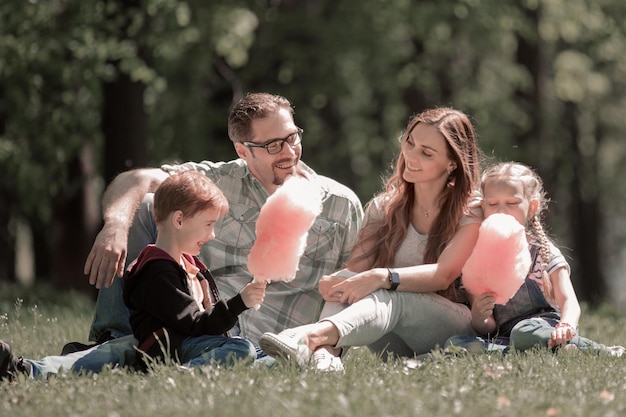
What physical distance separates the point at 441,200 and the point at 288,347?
4.80 ft

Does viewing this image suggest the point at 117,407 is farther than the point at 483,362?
No

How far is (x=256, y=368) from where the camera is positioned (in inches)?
165

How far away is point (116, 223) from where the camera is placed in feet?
16.7

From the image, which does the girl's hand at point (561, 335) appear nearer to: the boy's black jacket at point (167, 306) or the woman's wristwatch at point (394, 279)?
the woman's wristwatch at point (394, 279)

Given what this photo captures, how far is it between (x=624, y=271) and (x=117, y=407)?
25.4m

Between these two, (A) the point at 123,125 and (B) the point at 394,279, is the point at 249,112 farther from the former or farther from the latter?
(A) the point at 123,125

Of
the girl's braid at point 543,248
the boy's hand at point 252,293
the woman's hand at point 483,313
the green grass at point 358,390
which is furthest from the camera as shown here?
the girl's braid at point 543,248

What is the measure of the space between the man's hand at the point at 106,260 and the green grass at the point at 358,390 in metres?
0.70

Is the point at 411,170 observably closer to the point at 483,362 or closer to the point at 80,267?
the point at 483,362

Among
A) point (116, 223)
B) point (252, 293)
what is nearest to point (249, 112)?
point (116, 223)

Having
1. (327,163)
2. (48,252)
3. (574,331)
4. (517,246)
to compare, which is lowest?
(48,252)

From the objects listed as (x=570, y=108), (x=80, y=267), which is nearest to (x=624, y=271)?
(x=570, y=108)

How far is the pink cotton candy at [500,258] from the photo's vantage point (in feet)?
16.2

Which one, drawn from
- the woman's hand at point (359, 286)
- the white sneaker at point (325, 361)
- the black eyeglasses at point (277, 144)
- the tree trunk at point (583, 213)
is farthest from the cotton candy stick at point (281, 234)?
the tree trunk at point (583, 213)
